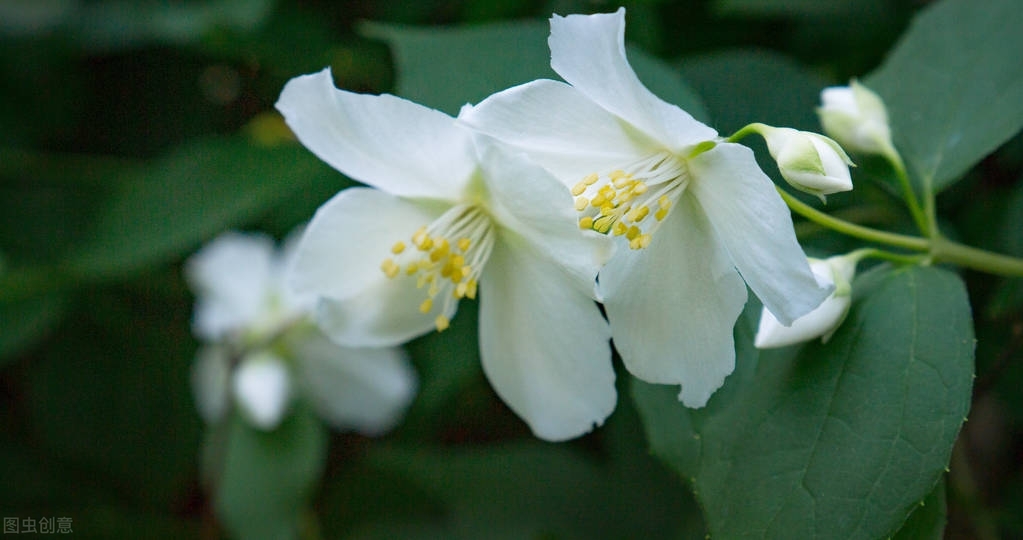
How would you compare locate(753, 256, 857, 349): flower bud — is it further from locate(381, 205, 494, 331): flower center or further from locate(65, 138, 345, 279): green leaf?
locate(65, 138, 345, 279): green leaf

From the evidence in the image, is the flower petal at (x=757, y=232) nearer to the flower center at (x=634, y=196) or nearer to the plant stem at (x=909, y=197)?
the flower center at (x=634, y=196)

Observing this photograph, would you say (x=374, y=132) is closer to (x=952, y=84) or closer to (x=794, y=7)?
(x=952, y=84)

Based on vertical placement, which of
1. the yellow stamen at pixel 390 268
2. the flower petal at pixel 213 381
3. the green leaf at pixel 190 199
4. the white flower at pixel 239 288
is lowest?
the flower petal at pixel 213 381

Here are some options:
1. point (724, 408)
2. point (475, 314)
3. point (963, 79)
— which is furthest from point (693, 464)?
point (475, 314)

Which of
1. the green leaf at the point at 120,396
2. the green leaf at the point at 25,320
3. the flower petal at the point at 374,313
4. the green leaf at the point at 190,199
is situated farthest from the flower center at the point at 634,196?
the green leaf at the point at 120,396

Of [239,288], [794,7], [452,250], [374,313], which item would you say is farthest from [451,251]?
[239,288]

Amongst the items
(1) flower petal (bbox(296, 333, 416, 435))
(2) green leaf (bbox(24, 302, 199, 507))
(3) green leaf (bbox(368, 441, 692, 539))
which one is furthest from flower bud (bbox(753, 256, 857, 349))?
(2) green leaf (bbox(24, 302, 199, 507))

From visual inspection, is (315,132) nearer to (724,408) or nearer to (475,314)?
(724,408)
